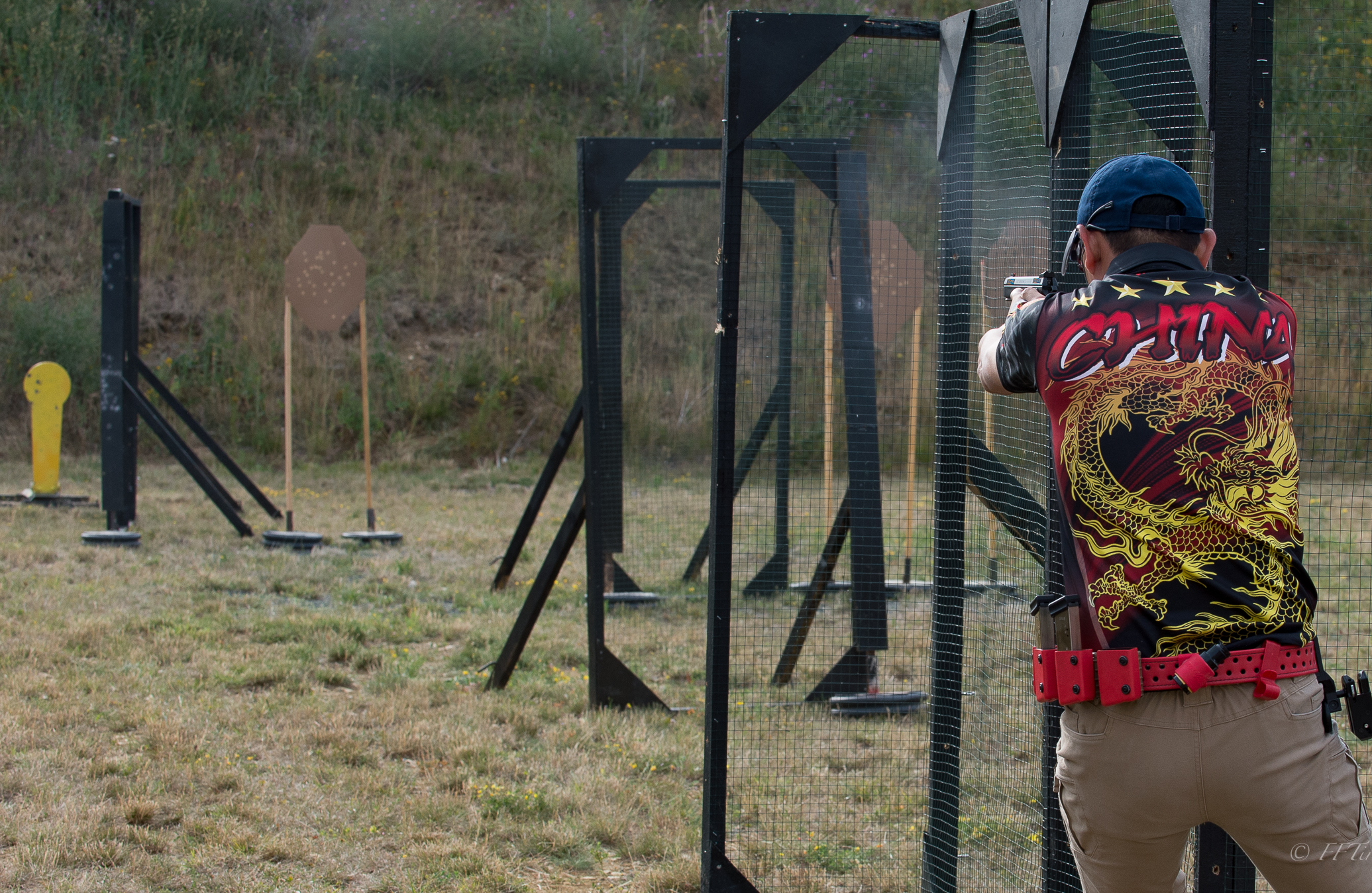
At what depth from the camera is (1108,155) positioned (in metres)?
2.57

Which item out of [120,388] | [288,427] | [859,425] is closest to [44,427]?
[120,388]

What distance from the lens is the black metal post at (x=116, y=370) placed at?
7.16 meters

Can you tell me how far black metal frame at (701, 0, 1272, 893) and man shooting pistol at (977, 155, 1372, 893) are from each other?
1.72ft

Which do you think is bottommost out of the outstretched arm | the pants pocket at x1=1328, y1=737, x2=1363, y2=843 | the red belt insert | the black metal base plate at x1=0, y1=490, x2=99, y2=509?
the black metal base plate at x1=0, y1=490, x2=99, y2=509

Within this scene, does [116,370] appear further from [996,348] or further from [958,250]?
[996,348]

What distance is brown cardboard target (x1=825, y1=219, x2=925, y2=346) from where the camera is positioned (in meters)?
4.57

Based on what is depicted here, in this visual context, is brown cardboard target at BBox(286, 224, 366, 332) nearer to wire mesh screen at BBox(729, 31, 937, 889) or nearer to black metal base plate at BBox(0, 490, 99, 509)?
black metal base plate at BBox(0, 490, 99, 509)

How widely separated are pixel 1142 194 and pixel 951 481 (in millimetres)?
1136

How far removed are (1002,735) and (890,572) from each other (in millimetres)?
4195

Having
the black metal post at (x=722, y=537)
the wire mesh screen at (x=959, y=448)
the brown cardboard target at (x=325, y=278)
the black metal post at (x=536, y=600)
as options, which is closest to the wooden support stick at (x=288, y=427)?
the brown cardboard target at (x=325, y=278)

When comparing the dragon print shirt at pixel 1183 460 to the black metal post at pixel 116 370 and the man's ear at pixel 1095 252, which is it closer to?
the man's ear at pixel 1095 252

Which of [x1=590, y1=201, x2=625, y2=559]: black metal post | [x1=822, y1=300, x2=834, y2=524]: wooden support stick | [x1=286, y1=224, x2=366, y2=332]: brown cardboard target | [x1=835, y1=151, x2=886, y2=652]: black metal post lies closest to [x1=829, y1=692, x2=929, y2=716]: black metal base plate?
[x1=835, y1=151, x2=886, y2=652]: black metal post

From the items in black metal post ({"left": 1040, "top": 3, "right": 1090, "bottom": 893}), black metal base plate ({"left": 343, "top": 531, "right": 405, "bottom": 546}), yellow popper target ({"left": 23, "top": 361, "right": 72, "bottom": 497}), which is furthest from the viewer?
yellow popper target ({"left": 23, "top": 361, "right": 72, "bottom": 497})

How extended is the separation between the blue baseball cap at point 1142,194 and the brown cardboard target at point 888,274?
2.59m
